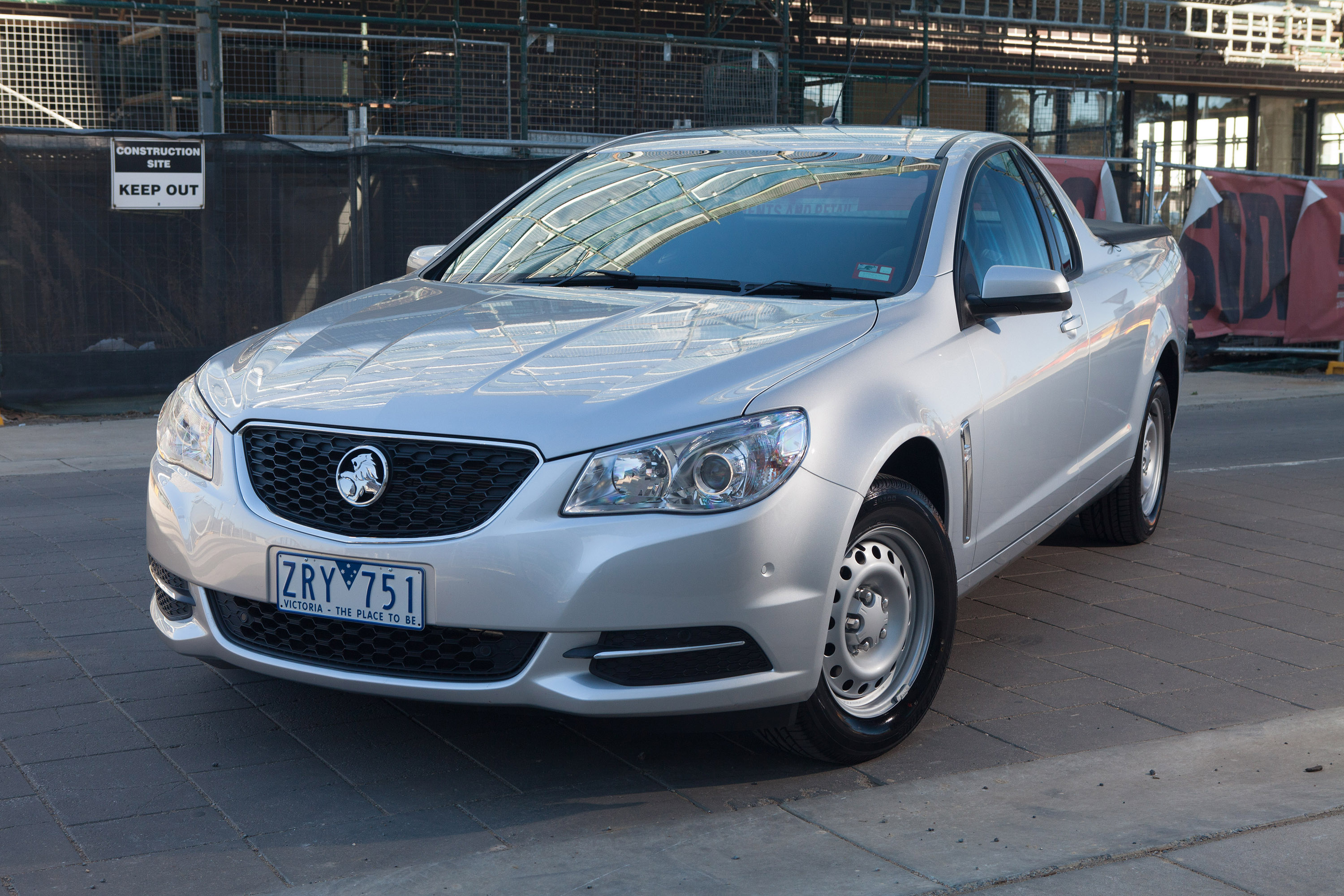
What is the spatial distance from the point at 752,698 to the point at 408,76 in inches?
473

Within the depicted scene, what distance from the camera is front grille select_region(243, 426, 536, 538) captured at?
3268mm

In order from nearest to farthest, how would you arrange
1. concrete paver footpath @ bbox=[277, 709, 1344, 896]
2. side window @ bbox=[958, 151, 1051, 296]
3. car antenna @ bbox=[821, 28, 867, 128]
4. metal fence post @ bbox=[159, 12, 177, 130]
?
concrete paver footpath @ bbox=[277, 709, 1344, 896], side window @ bbox=[958, 151, 1051, 296], metal fence post @ bbox=[159, 12, 177, 130], car antenna @ bbox=[821, 28, 867, 128]

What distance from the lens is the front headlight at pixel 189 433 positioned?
3.64m

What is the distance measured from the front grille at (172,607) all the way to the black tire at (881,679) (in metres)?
1.53

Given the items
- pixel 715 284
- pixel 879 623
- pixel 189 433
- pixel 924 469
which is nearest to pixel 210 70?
pixel 715 284

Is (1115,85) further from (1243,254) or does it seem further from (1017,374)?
(1017,374)

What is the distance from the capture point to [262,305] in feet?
35.6

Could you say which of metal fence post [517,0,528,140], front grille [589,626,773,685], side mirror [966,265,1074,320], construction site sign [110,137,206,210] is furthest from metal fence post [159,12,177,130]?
front grille [589,626,773,685]

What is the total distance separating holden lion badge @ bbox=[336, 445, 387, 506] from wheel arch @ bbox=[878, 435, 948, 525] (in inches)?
52.2

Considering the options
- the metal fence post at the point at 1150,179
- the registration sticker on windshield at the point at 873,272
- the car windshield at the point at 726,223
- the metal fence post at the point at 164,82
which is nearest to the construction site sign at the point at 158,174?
the metal fence post at the point at 164,82

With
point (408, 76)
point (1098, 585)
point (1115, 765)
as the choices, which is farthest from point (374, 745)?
point (408, 76)

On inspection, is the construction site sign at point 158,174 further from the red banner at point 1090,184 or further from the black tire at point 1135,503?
the red banner at point 1090,184

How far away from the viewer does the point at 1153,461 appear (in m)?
6.55

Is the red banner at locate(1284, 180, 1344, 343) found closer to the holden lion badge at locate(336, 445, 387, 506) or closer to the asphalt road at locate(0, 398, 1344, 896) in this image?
the asphalt road at locate(0, 398, 1344, 896)
